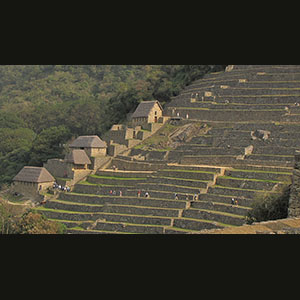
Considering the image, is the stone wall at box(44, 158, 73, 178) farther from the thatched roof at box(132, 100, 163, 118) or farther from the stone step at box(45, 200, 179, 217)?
the thatched roof at box(132, 100, 163, 118)

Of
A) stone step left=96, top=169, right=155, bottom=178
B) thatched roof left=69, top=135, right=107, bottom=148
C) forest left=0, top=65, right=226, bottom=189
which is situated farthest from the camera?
forest left=0, top=65, right=226, bottom=189

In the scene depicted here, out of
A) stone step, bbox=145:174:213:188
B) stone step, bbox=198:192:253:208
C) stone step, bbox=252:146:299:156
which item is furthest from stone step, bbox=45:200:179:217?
stone step, bbox=252:146:299:156

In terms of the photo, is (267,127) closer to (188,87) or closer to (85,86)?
(188,87)

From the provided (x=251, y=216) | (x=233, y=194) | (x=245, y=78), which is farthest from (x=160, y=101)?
(x=251, y=216)

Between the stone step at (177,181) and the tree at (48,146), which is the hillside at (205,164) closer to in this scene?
the stone step at (177,181)

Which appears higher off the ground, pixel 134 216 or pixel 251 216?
pixel 251 216

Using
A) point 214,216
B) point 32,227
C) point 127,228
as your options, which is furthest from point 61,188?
point 214,216
